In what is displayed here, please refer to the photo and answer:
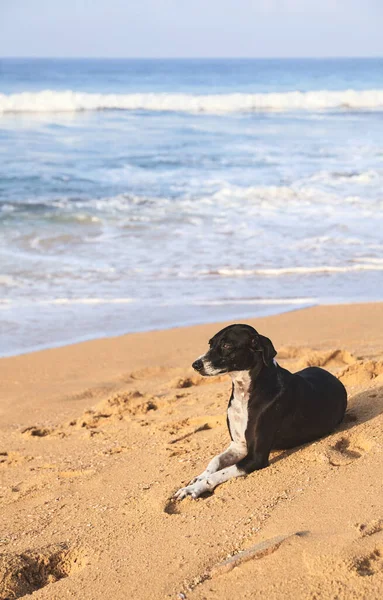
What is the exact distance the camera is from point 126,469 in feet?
16.0

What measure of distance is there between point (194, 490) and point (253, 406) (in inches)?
22.4

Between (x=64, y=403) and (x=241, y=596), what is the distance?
3686 mm

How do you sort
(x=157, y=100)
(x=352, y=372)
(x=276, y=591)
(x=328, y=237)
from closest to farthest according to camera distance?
(x=276, y=591)
(x=352, y=372)
(x=328, y=237)
(x=157, y=100)

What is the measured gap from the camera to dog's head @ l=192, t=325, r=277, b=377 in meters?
4.37

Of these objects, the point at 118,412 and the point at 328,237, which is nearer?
the point at 118,412

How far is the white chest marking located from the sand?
0.90ft

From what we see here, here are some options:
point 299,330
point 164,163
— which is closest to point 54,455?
point 299,330

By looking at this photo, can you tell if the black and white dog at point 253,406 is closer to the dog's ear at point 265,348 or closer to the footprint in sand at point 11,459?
the dog's ear at point 265,348

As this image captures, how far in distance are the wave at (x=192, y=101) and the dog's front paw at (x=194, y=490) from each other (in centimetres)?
4051

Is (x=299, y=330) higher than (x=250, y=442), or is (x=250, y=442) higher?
(x=250, y=442)

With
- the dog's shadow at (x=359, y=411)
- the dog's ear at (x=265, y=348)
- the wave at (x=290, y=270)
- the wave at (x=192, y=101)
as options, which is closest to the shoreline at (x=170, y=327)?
the wave at (x=290, y=270)

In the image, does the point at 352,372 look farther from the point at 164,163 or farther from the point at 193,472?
the point at 164,163

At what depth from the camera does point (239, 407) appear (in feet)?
14.8

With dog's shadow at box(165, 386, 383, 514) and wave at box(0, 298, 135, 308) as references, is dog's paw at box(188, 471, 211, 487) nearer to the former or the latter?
dog's shadow at box(165, 386, 383, 514)
